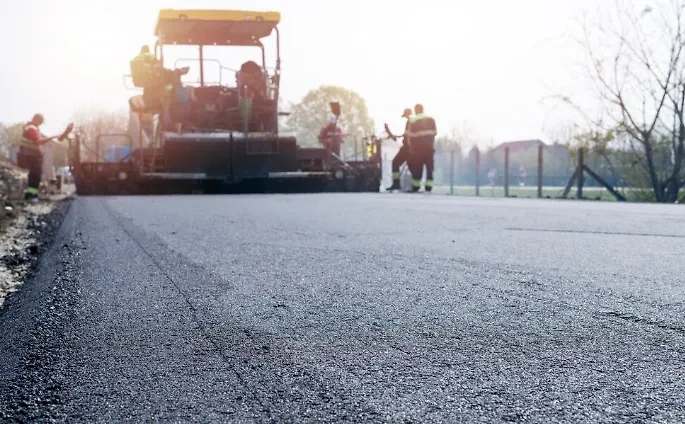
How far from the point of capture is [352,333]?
224cm

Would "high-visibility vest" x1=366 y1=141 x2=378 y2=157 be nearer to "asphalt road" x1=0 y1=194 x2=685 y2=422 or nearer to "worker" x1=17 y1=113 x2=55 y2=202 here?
Result: "worker" x1=17 y1=113 x2=55 y2=202

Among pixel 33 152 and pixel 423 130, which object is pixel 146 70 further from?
pixel 423 130

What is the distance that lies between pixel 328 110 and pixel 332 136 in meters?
30.9

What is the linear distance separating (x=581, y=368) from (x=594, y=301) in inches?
36.9

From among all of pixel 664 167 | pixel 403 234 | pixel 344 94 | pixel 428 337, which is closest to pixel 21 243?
pixel 403 234

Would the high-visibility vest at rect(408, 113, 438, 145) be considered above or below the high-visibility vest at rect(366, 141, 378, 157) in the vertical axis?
above

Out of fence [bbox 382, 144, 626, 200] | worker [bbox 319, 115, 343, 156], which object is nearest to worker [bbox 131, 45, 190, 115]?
worker [bbox 319, 115, 343, 156]

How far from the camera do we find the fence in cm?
1559

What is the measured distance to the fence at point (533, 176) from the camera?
15586 mm

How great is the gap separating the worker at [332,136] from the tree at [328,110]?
2950 centimetres

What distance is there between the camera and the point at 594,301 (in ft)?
8.83

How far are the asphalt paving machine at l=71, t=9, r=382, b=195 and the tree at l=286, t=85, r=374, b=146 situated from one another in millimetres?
32189

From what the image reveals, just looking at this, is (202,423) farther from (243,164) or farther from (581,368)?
(243,164)

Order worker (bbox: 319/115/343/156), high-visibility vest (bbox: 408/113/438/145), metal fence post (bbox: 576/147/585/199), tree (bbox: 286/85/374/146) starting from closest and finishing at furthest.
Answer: metal fence post (bbox: 576/147/585/199) → high-visibility vest (bbox: 408/113/438/145) → worker (bbox: 319/115/343/156) → tree (bbox: 286/85/374/146)
